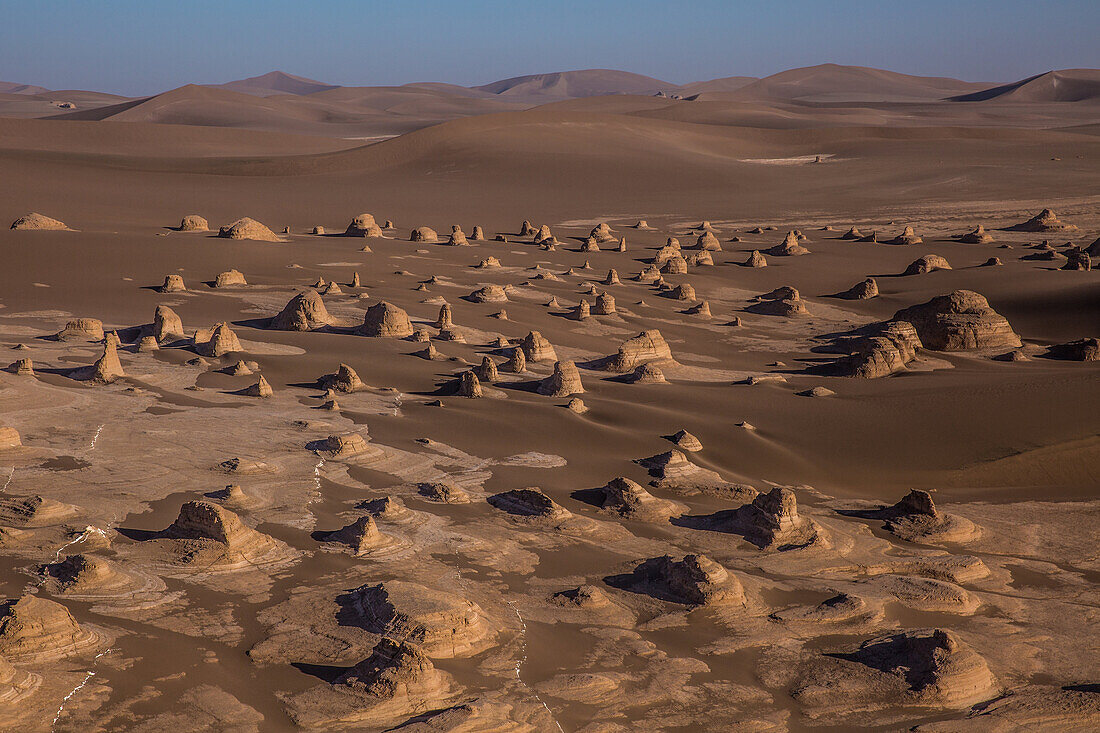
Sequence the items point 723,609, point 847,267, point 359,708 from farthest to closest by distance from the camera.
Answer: point 847,267 < point 723,609 < point 359,708

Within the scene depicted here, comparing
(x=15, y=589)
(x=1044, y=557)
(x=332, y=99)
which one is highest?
(x=332, y=99)

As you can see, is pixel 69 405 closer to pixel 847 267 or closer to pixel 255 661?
pixel 255 661

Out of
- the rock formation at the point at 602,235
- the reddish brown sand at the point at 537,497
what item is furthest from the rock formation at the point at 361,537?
the rock formation at the point at 602,235

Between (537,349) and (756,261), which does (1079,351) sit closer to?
(537,349)

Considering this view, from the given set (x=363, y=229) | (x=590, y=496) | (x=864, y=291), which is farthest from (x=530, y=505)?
(x=363, y=229)

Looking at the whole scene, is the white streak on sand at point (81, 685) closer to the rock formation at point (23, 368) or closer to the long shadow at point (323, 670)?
the long shadow at point (323, 670)

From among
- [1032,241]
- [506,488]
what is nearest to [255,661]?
[506,488]

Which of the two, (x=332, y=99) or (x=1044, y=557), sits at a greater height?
(x=332, y=99)
